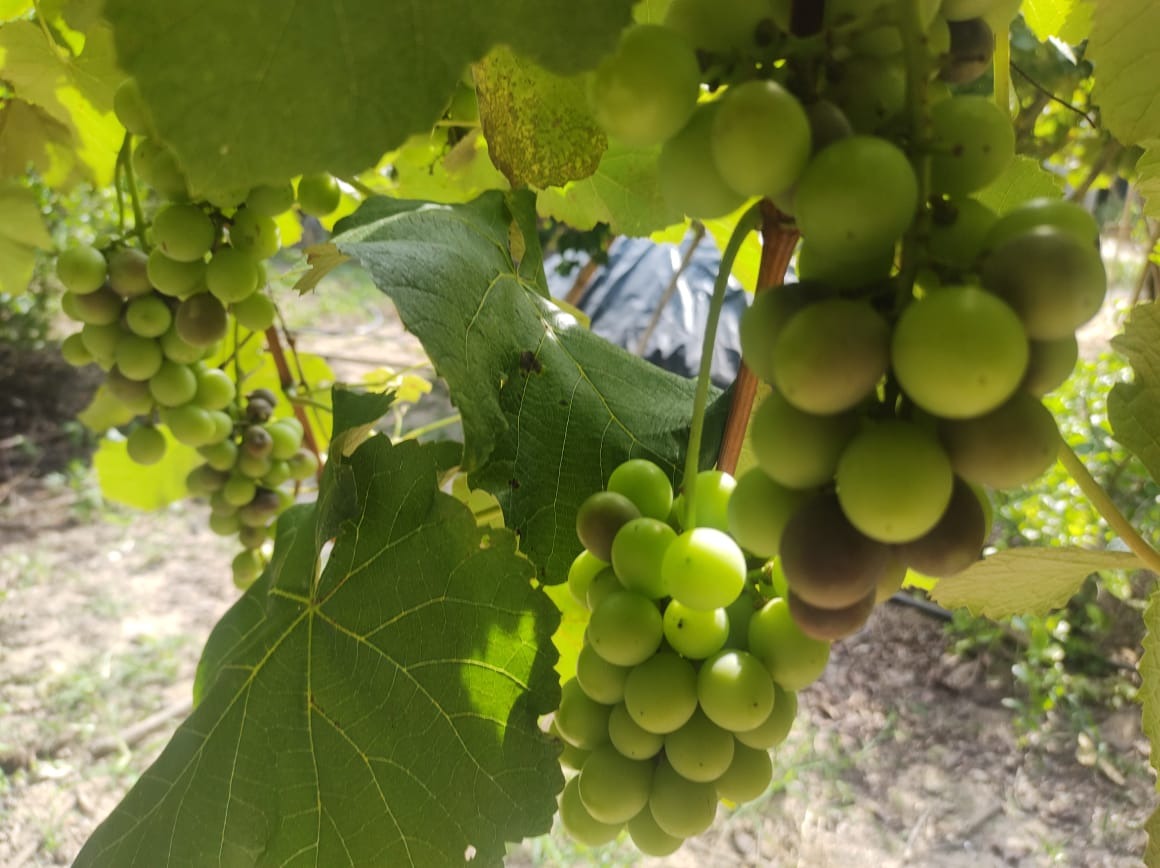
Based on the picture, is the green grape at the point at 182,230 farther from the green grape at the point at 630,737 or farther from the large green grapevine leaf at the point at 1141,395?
the large green grapevine leaf at the point at 1141,395

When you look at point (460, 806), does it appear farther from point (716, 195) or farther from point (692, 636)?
point (716, 195)

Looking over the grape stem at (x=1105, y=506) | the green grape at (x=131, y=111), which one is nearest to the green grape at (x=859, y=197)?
the grape stem at (x=1105, y=506)

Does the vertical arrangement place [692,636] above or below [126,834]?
above

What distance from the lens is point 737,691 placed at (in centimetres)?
41

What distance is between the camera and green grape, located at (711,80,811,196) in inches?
10.1

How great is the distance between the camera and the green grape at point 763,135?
0.85 feet

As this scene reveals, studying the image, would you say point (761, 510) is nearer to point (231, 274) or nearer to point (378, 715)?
point (378, 715)

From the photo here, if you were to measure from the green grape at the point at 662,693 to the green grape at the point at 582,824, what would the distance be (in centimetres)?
11

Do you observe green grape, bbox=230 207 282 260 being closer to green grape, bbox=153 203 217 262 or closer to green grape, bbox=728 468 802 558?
green grape, bbox=153 203 217 262

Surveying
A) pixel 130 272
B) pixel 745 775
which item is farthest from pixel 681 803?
pixel 130 272

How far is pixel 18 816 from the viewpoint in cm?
169

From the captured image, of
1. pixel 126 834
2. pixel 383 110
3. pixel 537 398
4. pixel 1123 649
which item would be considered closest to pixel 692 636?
pixel 537 398

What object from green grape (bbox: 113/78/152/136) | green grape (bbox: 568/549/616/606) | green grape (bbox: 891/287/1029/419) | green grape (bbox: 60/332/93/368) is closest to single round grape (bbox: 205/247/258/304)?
green grape (bbox: 113/78/152/136)

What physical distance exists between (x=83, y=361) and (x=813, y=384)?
0.77m
